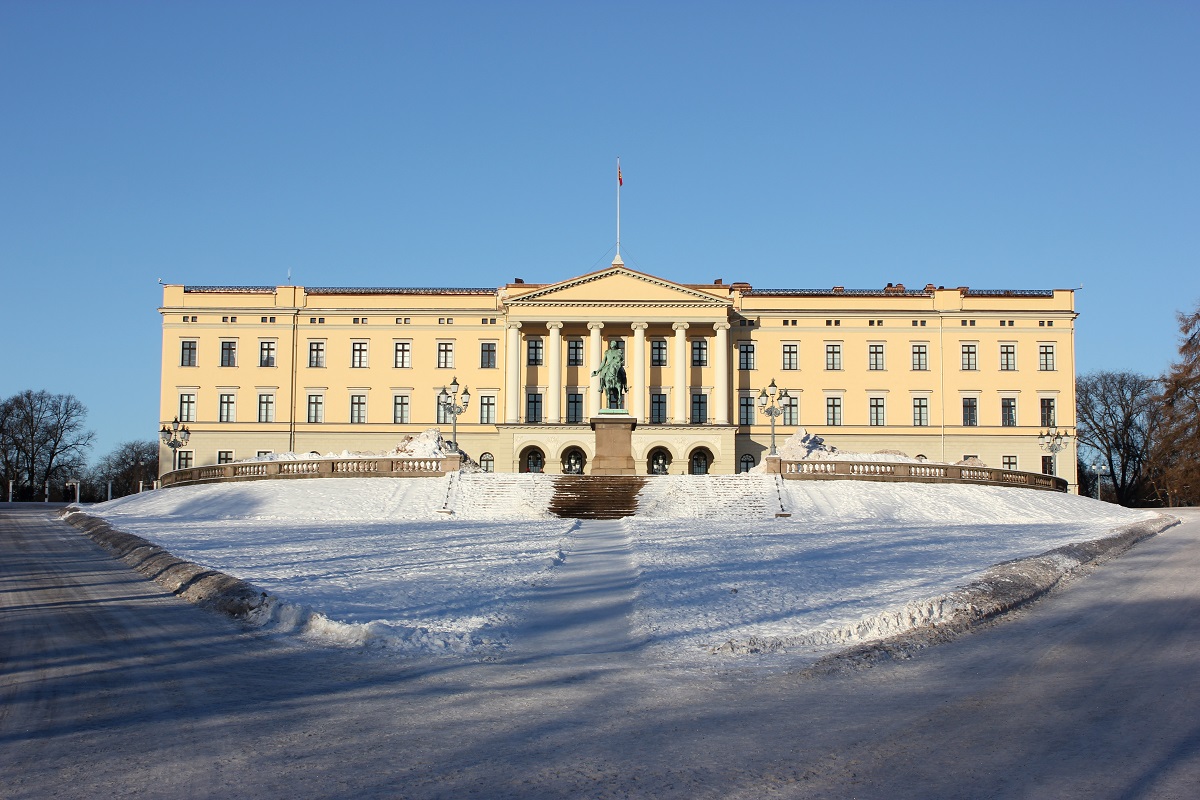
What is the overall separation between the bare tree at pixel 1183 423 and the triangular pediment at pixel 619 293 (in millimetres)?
25448

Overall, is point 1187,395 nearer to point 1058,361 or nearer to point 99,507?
point 1058,361

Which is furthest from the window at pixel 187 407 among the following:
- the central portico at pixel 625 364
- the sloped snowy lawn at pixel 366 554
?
the sloped snowy lawn at pixel 366 554

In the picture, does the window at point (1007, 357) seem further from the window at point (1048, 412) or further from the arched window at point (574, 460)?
the arched window at point (574, 460)

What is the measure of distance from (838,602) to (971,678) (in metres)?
5.10

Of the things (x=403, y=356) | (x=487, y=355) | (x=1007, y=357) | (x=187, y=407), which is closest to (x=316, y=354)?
(x=403, y=356)

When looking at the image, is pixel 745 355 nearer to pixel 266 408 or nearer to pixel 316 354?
pixel 316 354

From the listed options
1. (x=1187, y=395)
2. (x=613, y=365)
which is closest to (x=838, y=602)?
(x=613, y=365)

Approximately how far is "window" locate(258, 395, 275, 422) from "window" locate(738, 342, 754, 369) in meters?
30.0

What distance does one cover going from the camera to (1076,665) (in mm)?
12656

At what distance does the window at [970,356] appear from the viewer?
2803 inches

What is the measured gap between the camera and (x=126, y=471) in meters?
111

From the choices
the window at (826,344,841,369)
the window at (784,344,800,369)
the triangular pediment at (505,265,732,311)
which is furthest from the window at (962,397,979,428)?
the triangular pediment at (505,265,732,311)

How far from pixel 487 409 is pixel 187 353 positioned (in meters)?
19.6

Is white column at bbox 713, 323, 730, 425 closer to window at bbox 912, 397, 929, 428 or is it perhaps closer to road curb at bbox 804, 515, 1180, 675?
window at bbox 912, 397, 929, 428
